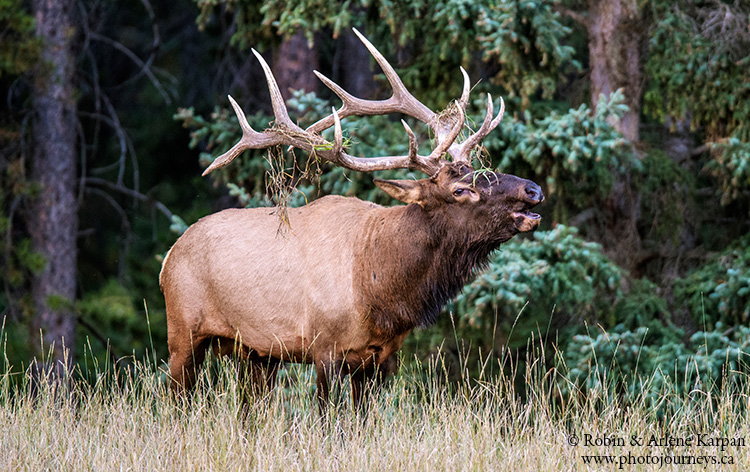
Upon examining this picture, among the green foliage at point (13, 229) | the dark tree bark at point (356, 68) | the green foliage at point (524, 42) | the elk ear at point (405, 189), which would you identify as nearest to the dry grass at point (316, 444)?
the elk ear at point (405, 189)

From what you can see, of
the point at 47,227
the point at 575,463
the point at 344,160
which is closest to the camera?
the point at 575,463

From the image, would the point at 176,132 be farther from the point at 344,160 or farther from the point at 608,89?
the point at 344,160

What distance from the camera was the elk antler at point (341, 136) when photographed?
5.63 meters

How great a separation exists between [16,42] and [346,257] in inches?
229

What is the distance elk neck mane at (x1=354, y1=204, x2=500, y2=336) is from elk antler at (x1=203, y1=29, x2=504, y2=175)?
35 centimetres

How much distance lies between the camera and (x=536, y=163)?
7977mm

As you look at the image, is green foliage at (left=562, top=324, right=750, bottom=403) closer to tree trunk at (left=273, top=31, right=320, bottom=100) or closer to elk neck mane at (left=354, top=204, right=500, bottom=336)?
elk neck mane at (left=354, top=204, right=500, bottom=336)

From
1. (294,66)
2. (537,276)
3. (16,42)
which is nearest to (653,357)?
(537,276)

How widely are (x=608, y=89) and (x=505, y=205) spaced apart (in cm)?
417

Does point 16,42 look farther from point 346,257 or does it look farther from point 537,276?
point 537,276

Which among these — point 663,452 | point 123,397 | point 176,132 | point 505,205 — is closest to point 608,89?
point 505,205

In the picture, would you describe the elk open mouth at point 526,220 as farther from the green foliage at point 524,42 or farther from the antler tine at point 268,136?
the green foliage at point 524,42

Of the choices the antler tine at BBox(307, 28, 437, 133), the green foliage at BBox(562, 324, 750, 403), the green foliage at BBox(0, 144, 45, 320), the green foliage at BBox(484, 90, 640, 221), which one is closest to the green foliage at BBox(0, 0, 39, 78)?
the green foliage at BBox(0, 144, 45, 320)

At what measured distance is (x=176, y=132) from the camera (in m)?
14.5
